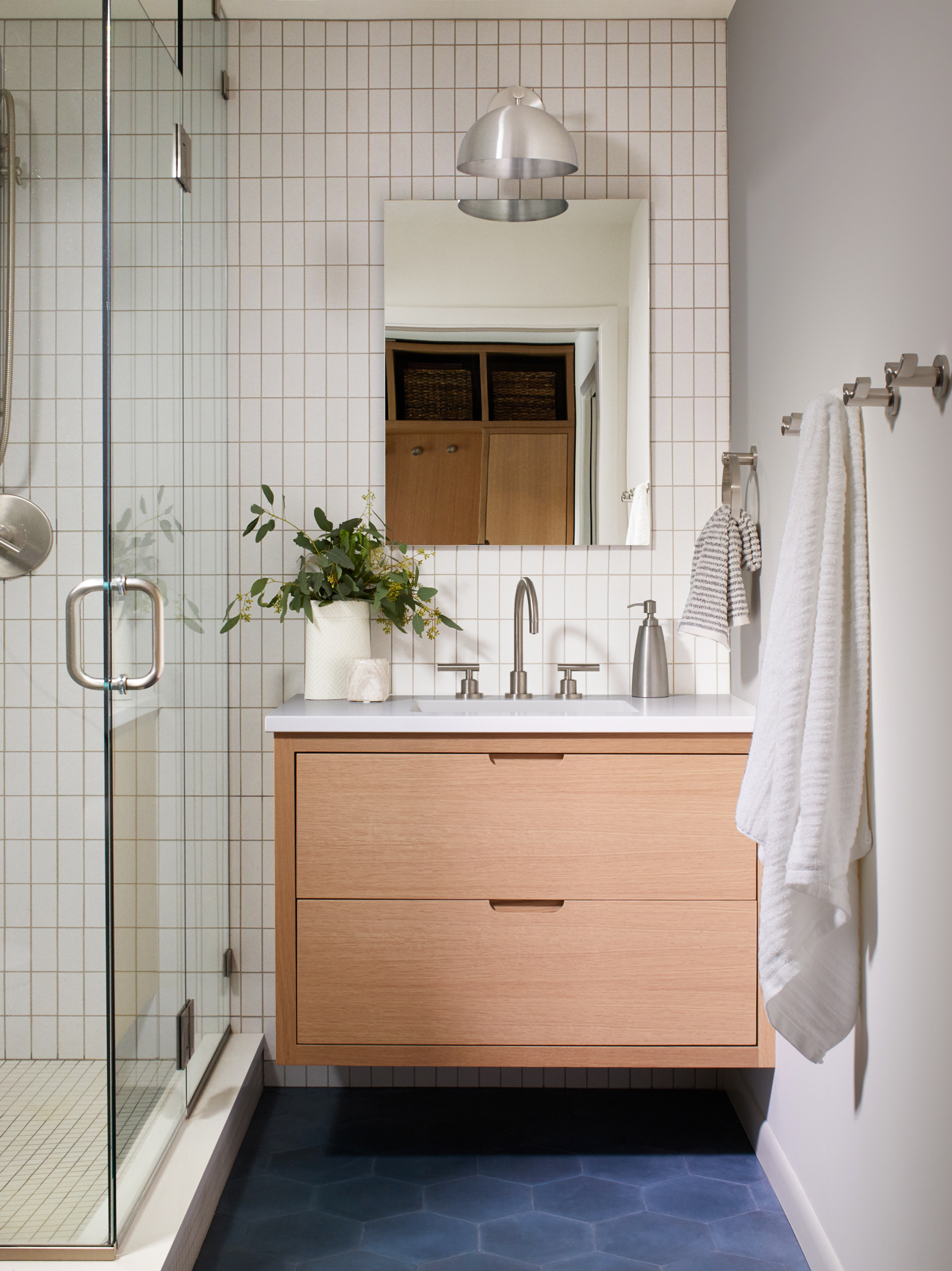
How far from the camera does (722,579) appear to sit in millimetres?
2004

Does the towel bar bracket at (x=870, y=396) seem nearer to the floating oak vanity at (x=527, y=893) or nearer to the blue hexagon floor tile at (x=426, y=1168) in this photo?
the floating oak vanity at (x=527, y=893)

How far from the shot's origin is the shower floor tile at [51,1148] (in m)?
1.39

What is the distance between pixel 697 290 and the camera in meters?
2.30

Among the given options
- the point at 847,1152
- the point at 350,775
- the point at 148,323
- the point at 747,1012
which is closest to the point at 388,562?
the point at 350,775

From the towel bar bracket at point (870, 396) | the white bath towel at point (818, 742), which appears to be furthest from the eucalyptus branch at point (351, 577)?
the towel bar bracket at point (870, 396)

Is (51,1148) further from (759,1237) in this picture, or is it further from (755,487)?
(755,487)

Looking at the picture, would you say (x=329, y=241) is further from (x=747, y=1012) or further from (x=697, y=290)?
(x=747, y=1012)

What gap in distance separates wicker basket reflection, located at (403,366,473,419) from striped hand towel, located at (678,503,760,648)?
0.65 metres

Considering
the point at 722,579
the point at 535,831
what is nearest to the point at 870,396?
the point at 722,579

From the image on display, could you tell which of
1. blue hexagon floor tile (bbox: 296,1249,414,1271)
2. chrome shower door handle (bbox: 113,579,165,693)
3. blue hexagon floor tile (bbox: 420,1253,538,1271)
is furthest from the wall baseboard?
chrome shower door handle (bbox: 113,579,165,693)

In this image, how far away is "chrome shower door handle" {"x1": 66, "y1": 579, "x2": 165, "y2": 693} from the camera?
143cm

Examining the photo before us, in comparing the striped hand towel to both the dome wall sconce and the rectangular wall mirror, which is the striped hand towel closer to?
the rectangular wall mirror

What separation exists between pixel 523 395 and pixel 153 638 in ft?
3.50

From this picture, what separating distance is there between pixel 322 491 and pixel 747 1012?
1414 millimetres
